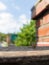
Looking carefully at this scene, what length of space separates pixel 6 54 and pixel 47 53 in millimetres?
180

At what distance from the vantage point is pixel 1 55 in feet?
2.24

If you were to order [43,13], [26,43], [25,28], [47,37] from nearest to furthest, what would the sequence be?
[47,37]
[43,13]
[26,43]
[25,28]

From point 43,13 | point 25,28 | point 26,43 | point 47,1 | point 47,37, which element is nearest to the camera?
point 47,1

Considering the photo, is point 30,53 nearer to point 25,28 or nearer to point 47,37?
point 47,37

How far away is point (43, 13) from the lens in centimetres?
156

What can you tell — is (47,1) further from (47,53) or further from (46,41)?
(47,53)

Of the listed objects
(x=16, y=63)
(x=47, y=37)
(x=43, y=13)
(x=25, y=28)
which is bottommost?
(x=16, y=63)

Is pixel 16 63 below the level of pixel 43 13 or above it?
below

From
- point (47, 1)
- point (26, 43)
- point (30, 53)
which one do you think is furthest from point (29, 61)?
point (26, 43)

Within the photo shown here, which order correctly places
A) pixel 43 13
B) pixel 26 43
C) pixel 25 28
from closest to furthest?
pixel 43 13 → pixel 26 43 → pixel 25 28

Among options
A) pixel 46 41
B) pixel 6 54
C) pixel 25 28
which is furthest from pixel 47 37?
pixel 25 28

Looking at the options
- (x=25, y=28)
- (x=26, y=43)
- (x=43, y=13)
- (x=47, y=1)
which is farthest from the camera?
(x=25, y=28)

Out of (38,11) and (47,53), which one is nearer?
(47,53)

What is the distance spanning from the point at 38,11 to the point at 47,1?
0.27 meters
